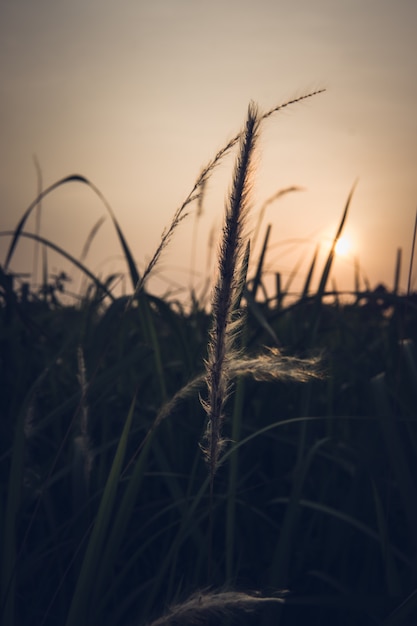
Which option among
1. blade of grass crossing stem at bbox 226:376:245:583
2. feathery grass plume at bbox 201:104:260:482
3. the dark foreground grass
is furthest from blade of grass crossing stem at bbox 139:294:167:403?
feathery grass plume at bbox 201:104:260:482

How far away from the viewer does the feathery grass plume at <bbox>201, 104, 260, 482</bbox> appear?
73 cm

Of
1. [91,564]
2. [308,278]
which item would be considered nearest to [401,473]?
[91,564]

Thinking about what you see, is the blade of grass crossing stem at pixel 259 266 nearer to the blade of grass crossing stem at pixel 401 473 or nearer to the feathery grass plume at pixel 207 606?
the blade of grass crossing stem at pixel 401 473

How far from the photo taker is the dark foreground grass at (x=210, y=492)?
3.29 feet

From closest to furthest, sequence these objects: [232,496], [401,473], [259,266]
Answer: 1. [232,496]
2. [401,473]
3. [259,266]

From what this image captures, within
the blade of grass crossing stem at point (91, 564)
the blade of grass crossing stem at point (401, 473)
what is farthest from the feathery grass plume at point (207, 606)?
the blade of grass crossing stem at point (401, 473)

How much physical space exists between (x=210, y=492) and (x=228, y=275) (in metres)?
0.30

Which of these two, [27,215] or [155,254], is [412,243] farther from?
[27,215]

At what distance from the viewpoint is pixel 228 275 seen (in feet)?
2.43

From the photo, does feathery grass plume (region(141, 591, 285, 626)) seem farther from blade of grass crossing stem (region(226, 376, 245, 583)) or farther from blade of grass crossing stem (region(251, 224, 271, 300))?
blade of grass crossing stem (region(251, 224, 271, 300))

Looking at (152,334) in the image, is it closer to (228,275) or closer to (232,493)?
(232,493)

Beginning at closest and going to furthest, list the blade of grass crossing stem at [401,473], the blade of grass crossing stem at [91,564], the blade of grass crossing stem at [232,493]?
1. the blade of grass crossing stem at [91,564]
2. the blade of grass crossing stem at [232,493]
3. the blade of grass crossing stem at [401,473]

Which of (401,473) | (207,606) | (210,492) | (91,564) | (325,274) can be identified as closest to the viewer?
(207,606)

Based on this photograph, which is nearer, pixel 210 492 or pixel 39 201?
pixel 210 492
